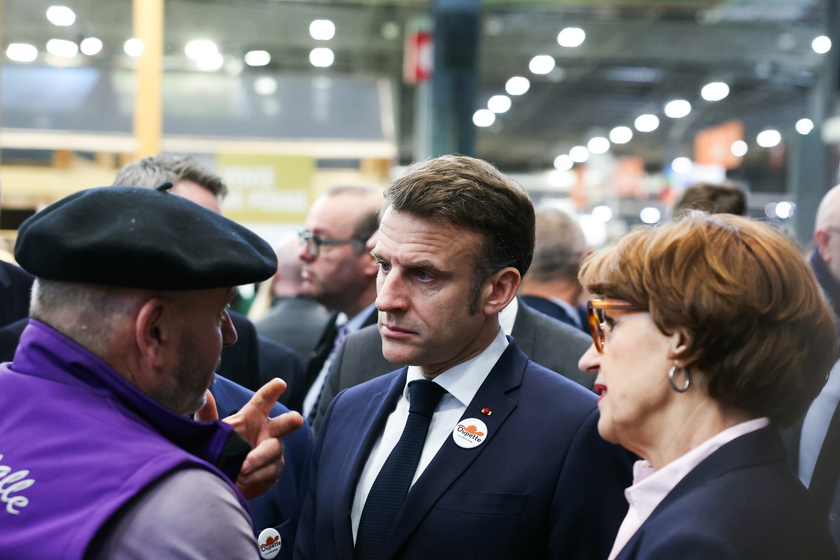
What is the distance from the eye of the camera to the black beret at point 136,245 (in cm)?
141

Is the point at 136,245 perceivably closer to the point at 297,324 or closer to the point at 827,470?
the point at 827,470

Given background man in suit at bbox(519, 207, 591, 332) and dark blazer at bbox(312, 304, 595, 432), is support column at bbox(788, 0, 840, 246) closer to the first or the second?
background man in suit at bbox(519, 207, 591, 332)

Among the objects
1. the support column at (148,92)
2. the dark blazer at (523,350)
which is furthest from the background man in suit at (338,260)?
the support column at (148,92)

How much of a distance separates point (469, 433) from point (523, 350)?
93 cm

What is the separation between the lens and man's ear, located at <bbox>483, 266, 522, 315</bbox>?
206 centimetres

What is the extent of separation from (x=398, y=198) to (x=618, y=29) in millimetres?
13857

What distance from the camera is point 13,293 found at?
3.05 metres

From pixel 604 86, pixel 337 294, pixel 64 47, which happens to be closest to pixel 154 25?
pixel 337 294

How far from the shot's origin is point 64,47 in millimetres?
11422

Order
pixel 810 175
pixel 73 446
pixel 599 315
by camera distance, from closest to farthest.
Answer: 1. pixel 73 446
2. pixel 599 315
3. pixel 810 175

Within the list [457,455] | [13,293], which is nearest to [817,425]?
[457,455]

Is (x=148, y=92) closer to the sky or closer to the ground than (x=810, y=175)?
closer to the sky

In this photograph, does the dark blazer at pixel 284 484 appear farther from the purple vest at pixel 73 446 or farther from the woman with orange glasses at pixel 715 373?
the woman with orange glasses at pixel 715 373

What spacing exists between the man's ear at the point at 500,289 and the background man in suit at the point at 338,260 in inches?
68.3
